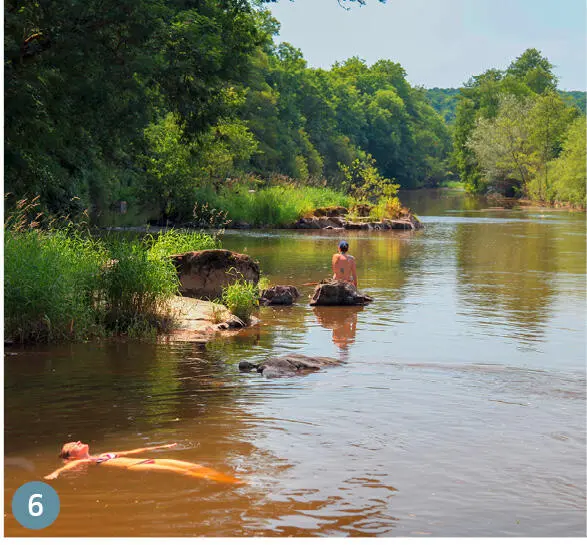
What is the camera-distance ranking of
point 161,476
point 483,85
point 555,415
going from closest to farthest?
point 161,476 → point 555,415 → point 483,85

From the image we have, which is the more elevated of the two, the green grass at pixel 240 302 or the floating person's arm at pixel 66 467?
the green grass at pixel 240 302

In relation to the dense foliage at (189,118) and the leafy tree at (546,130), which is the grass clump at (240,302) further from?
the leafy tree at (546,130)

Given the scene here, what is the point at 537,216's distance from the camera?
61.4 metres

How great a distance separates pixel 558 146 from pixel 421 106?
76034 mm

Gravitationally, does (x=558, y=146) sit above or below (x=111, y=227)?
above

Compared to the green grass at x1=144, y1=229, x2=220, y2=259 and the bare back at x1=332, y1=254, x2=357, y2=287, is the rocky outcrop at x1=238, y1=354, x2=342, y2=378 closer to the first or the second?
the bare back at x1=332, y1=254, x2=357, y2=287

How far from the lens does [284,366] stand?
12242mm

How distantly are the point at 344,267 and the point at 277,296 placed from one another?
152 cm

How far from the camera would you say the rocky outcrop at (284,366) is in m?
12.1

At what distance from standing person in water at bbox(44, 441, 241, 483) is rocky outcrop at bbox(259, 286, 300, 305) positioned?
35.5ft

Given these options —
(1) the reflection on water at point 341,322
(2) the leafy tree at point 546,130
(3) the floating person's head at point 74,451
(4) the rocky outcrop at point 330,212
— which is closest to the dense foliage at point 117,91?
(1) the reflection on water at point 341,322

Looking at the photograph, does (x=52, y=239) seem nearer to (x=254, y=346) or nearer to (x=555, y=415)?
(x=254, y=346)

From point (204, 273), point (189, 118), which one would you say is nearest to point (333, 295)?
point (204, 273)

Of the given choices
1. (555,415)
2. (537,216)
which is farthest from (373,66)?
(555,415)
